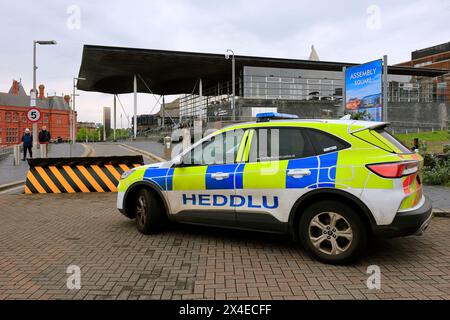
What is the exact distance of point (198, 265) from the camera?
14.3 feet

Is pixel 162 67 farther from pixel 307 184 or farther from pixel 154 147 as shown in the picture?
pixel 307 184

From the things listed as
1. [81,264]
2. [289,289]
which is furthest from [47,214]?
[289,289]

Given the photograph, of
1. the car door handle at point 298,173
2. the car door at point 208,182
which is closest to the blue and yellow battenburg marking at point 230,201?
the car door at point 208,182

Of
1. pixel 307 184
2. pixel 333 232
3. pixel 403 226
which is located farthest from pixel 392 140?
pixel 333 232

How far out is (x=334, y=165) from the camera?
13.8 feet

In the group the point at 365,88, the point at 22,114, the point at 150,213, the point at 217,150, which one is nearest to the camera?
the point at 217,150

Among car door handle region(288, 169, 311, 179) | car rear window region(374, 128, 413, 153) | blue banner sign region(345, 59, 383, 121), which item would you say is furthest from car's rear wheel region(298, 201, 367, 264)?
blue banner sign region(345, 59, 383, 121)

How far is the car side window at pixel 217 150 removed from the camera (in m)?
5.07

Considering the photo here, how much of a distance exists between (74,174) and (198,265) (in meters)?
7.47

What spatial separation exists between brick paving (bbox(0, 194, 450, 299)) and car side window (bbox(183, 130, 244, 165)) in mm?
1152

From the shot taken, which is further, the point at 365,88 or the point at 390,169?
the point at 365,88

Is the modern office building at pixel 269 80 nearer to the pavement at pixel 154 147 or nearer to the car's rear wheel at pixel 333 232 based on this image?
the pavement at pixel 154 147

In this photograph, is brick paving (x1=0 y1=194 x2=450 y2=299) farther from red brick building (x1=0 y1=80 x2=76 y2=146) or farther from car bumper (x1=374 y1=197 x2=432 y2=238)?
red brick building (x1=0 y1=80 x2=76 y2=146)

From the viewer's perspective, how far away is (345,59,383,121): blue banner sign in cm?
1202
